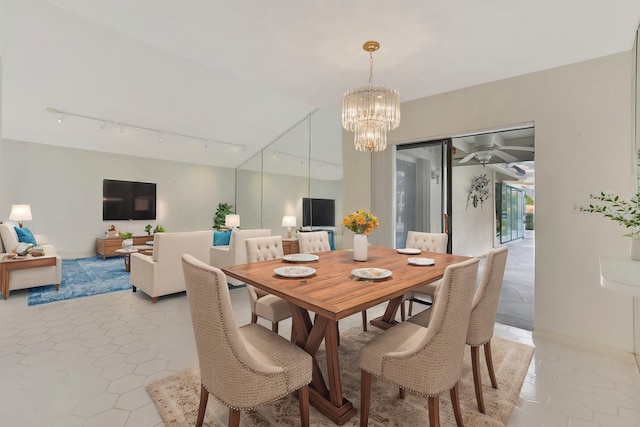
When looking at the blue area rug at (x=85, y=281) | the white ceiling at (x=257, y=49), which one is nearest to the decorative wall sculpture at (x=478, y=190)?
the white ceiling at (x=257, y=49)

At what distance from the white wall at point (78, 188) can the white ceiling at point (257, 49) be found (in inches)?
25.0

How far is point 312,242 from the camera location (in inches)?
126

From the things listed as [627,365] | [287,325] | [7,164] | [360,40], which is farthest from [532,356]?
[7,164]

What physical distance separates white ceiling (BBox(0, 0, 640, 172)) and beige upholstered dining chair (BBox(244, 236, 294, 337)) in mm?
1852

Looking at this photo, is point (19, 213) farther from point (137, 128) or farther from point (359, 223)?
point (359, 223)

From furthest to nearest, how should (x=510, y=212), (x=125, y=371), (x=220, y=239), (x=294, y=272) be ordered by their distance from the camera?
(x=510, y=212), (x=220, y=239), (x=125, y=371), (x=294, y=272)

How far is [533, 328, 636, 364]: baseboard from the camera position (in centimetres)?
249

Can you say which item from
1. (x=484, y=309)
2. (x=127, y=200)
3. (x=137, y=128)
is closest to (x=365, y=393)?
(x=484, y=309)

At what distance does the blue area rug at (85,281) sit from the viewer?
3.90m

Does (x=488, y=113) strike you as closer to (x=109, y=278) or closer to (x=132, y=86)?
(x=132, y=86)

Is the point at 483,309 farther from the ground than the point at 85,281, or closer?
farther from the ground

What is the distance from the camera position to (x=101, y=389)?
195cm

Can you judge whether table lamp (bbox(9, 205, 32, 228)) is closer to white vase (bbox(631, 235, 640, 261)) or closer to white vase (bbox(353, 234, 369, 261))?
white vase (bbox(353, 234, 369, 261))

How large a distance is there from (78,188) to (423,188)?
292 inches
